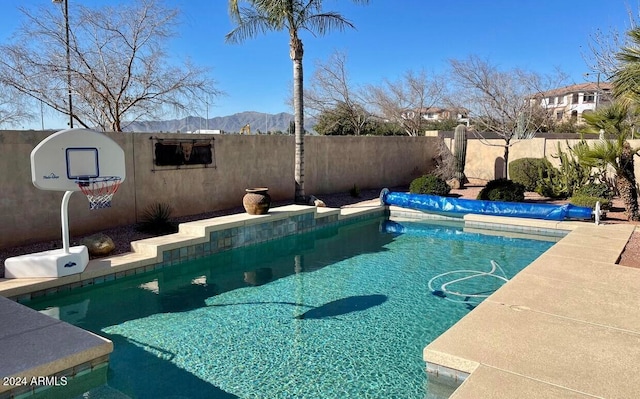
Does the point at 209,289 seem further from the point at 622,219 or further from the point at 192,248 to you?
the point at 622,219

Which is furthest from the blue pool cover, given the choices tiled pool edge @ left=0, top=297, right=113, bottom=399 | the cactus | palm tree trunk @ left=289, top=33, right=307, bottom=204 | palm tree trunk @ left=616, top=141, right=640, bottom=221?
tiled pool edge @ left=0, top=297, right=113, bottom=399

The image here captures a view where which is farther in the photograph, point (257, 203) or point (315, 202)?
point (315, 202)

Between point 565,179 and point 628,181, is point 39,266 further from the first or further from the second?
point 565,179

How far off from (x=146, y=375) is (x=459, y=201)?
10494 mm

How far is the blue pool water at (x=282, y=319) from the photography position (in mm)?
4324

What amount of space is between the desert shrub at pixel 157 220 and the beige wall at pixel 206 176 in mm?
139

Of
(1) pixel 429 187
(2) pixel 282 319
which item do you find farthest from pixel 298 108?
(2) pixel 282 319

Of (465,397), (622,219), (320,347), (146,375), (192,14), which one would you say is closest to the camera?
(465,397)

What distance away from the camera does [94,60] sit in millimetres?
14102

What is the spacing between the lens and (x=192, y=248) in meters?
8.81

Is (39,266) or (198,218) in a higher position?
(198,218)

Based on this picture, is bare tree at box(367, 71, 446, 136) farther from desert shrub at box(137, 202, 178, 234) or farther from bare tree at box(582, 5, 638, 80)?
desert shrub at box(137, 202, 178, 234)

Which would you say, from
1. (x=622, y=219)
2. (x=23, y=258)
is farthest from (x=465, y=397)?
(x=622, y=219)

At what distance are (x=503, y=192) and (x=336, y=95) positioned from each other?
70.6 feet
